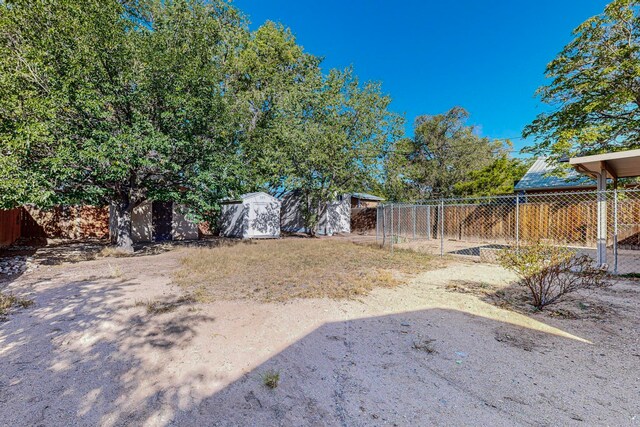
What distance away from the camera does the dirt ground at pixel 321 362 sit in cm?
200

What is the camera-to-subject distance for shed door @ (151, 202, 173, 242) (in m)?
13.8

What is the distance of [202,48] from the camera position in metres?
9.99

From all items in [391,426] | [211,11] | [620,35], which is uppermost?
[211,11]

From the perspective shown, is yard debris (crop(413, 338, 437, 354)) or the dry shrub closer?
yard debris (crop(413, 338, 437, 354))

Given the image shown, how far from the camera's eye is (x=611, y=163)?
20.7 feet

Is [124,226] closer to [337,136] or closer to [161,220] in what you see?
[161,220]

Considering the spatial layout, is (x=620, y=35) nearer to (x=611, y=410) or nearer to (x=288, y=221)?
(x=611, y=410)

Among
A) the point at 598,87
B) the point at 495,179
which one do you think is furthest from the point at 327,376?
the point at 495,179

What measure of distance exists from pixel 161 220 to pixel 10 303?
415 inches

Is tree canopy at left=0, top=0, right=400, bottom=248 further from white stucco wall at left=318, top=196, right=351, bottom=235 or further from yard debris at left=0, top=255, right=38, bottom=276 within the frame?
white stucco wall at left=318, top=196, right=351, bottom=235

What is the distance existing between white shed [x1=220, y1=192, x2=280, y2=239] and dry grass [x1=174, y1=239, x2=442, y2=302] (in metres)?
7.37

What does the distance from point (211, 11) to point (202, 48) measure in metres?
7.04

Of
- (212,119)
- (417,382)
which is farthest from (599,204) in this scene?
(212,119)

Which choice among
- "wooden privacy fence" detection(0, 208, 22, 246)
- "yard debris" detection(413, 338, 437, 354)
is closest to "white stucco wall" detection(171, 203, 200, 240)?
"wooden privacy fence" detection(0, 208, 22, 246)
